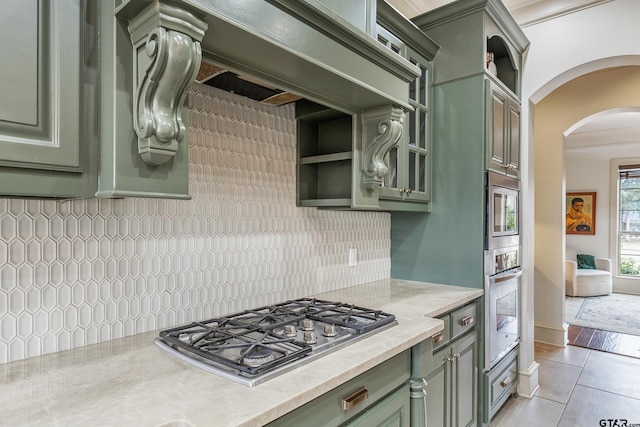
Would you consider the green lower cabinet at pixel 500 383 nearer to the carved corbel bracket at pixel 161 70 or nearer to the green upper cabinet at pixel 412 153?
the green upper cabinet at pixel 412 153

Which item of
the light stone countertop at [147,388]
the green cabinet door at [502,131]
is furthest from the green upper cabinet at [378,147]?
the light stone countertop at [147,388]

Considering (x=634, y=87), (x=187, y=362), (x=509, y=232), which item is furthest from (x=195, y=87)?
(x=634, y=87)

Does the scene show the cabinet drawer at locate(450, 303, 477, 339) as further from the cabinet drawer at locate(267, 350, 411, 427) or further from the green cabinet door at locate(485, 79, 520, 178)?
the green cabinet door at locate(485, 79, 520, 178)

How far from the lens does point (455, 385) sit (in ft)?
6.89

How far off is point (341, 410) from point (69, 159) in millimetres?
1054

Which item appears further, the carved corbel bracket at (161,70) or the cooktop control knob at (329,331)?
the cooktop control knob at (329,331)

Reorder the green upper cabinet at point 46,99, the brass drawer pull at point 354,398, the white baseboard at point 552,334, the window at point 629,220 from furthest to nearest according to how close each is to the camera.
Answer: the window at point 629,220 < the white baseboard at point 552,334 < the brass drawer pull at point 354,398 < the green upper cabinet at point 46,99

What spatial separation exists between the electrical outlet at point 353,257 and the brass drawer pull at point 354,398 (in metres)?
1.18

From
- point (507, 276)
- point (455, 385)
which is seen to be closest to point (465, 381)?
point (455, 385)

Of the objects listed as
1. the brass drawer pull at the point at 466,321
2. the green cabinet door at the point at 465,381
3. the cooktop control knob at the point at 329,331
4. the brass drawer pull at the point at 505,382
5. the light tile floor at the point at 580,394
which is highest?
the cooktop control knob at the point at 329,331

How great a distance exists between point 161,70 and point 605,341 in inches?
208

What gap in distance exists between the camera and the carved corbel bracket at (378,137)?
1.81 meters

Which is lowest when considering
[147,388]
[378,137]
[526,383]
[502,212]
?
[526,383]

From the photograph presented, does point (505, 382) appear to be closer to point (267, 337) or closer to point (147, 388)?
point (267, 337)
